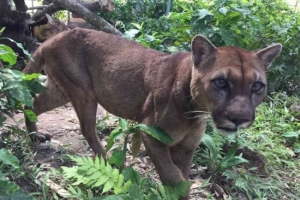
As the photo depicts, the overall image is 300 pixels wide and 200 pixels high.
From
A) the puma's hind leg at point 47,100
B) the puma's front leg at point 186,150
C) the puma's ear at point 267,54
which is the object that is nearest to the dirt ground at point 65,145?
the puma's hind leg at point 47,100

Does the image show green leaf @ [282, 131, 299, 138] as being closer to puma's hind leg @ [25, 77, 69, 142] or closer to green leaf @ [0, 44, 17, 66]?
puma's hind leg @ [25, 77, 69, 142]

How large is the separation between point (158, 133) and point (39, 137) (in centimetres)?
171

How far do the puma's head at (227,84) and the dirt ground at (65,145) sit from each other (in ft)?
3.82

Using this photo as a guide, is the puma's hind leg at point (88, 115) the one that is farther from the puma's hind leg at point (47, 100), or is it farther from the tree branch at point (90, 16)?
the tree branch at point (90, 16)

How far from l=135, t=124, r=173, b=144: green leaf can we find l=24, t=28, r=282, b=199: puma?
0.14 meters

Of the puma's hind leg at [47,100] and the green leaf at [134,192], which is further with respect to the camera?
the puma's hind leg at [47,100]

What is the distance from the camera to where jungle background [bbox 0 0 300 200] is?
3.75m

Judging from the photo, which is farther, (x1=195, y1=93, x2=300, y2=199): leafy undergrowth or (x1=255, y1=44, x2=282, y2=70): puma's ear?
(x1=195, y1=93, x2=300, y2=199): leafy undergrowth

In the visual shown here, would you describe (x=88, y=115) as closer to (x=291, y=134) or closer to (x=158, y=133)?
(x=158, y=133)

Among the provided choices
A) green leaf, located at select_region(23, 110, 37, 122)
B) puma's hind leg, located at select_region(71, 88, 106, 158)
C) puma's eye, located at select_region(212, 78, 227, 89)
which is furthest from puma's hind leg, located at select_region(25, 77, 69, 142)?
puma's eye, located at select_region(212, 78, 227, 89)

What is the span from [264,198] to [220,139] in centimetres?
89

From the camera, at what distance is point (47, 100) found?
5168 millimetres

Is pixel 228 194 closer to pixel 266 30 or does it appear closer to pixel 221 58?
pixel 221 58

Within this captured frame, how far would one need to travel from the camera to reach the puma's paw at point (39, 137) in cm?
497
